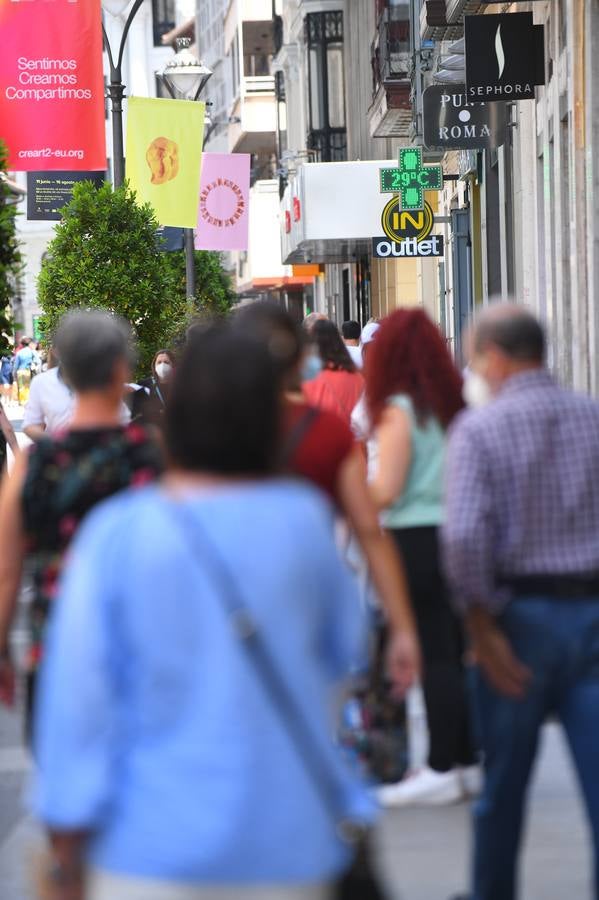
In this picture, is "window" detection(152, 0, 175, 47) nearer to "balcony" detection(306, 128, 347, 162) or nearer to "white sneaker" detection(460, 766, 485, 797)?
"balcony" detection(306, 128, 347, 162)

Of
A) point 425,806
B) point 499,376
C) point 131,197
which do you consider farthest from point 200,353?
point 131,197

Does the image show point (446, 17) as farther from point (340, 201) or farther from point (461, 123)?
point (340, 201)

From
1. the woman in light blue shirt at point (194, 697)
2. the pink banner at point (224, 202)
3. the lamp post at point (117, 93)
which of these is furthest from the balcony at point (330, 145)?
the woman in light blue shirt at point (194, 697)

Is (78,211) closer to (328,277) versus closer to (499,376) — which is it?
(499,376)

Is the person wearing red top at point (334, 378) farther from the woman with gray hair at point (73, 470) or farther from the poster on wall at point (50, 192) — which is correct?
the poster on wall at point (50, 192)

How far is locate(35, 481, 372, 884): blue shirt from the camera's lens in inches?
121

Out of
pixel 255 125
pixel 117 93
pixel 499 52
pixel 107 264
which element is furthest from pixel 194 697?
pixel 255 125

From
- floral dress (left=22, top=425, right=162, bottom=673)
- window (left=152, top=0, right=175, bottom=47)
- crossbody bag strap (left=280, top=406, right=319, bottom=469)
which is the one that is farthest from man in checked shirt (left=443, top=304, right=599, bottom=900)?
window (left=152, top=0, right=175, bottom=47)

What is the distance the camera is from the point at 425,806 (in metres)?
7.14

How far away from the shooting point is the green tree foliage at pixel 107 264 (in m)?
25.1

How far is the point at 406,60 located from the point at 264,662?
103ft

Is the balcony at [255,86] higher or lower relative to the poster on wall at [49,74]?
higher

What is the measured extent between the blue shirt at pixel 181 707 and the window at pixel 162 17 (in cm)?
10346

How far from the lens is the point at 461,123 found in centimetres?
2355
